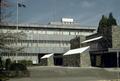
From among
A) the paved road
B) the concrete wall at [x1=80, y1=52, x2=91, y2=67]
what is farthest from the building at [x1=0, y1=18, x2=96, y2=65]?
the paved road

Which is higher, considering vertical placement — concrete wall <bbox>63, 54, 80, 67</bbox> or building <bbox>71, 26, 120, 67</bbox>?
building <bbox>71, 26, 120, 67</bbox>

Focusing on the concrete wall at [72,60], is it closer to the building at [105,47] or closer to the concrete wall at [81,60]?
the concrete wall at [81,60]

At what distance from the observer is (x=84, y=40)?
6569 cm

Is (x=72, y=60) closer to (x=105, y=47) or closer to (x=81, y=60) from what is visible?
(x=81, y=60)

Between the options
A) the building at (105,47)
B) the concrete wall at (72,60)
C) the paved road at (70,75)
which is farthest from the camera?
the concrete wall at (72,60)

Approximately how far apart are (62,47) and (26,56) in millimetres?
Result: 11179

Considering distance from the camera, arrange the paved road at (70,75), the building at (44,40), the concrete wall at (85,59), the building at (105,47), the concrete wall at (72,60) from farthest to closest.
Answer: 1. the building at (44,40)
2. the concrete wall at (72,60)
3. the concrete wall at (85,59)
4. the building at (105,47)
5. the paved road at (70,75)

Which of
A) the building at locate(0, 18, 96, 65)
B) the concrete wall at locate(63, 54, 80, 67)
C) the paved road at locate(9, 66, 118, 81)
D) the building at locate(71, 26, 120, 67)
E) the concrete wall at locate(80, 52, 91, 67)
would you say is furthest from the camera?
the building at locate(0, 18, 96, 65)

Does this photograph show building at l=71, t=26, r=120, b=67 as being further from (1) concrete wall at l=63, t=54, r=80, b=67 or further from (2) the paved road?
(2) the paved road

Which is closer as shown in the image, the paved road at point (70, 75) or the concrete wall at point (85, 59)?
the paved road at point (70, 75)

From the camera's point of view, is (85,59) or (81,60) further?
(85,59)

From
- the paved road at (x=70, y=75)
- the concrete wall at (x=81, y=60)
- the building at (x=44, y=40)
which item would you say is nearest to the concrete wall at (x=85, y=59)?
the concrete wall at (x=81, y=60)

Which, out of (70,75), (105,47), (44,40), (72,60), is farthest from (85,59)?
(44,40)

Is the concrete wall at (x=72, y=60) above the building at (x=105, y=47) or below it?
below
